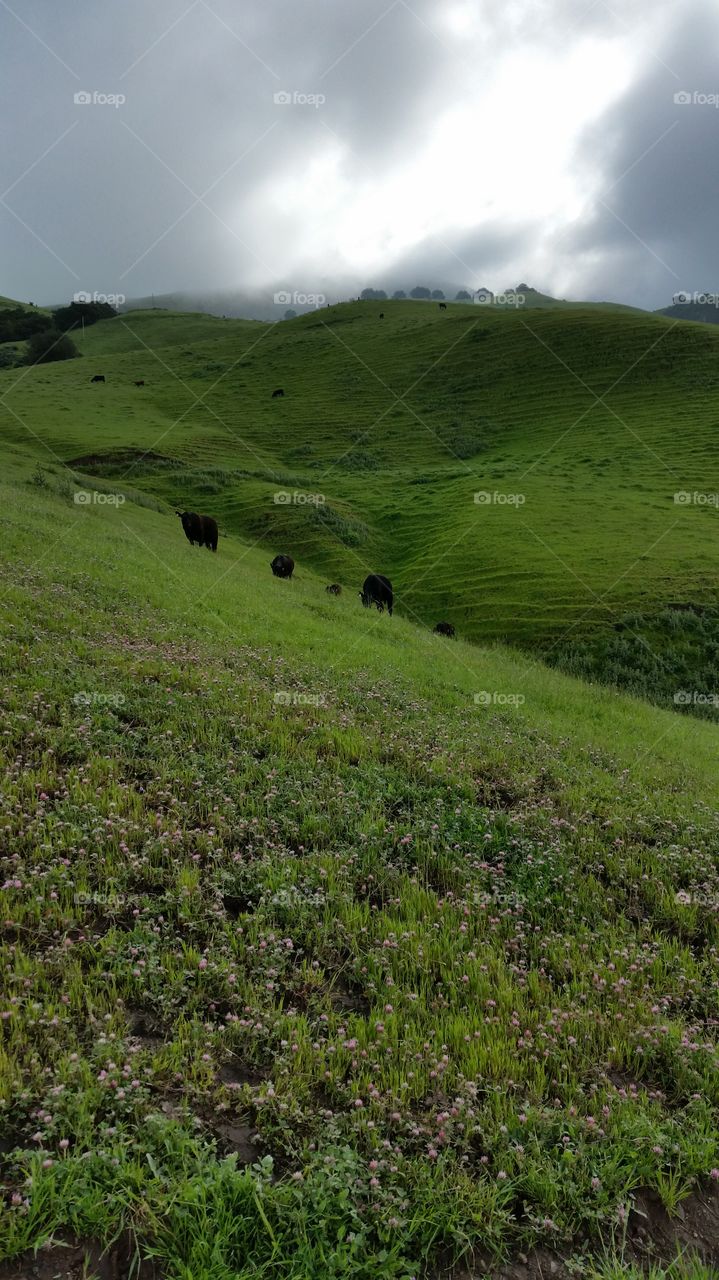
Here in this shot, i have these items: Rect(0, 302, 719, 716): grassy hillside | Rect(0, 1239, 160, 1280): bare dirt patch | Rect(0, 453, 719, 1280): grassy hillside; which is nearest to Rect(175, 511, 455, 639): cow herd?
Rect(0, 302, 719, 716): grassy hillside

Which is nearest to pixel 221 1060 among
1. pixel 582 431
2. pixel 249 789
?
pixel 249 789

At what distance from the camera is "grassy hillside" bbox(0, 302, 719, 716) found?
3023 centimetres

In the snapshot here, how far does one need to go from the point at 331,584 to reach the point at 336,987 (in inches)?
1131

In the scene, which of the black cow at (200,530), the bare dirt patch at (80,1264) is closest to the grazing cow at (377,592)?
the black cow at (200,530)

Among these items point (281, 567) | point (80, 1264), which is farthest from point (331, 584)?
point (80, 1264)

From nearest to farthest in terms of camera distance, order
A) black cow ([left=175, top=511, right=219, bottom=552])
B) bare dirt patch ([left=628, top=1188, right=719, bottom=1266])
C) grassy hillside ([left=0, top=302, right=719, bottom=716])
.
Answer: bare dirt patch ([left=628, top=1188, right=719, bottom=1266]) → grassy hillside ([left=0, top=302, right=719, bottom=716]) → black cow ([left=175, top=511, right=219, bottom=552])

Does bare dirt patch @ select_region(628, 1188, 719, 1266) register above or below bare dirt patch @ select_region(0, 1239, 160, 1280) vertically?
below

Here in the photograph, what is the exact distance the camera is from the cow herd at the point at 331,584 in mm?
29297

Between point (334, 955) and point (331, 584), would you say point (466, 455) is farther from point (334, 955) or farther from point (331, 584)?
point (334, 955)

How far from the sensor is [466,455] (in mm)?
63031

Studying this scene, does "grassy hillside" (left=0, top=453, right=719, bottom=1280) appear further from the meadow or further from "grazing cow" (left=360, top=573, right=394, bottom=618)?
"grazing cow" (left=360, top=573, right=394, bottom=618)

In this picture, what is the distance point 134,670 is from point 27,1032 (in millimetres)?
6386

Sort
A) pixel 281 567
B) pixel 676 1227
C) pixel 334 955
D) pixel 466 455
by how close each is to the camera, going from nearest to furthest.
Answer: pixel 676 1227
pixel 334 955
pixel 281 567
pixel 466 455

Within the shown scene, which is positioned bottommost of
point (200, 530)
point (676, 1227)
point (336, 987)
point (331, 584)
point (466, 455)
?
point (676, 1227)
